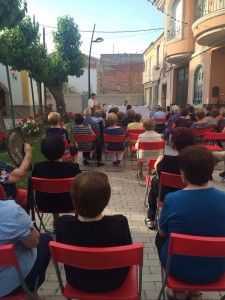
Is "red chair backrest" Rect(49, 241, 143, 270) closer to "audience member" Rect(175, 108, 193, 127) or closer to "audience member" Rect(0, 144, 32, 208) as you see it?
"audience member" Rect(0, 144, 32, 208)

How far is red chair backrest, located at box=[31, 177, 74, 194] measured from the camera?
349 cm

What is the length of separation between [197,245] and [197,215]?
37cm

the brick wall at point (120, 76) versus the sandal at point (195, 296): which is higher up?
the brick wall at point (120, 76)

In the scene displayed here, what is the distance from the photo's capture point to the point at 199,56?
15.4 meters

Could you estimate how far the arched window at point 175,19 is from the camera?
56.7 ft

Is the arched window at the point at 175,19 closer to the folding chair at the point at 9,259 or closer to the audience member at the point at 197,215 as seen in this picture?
the audience member at the point at 197,215

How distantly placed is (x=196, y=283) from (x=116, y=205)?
311 centimetres

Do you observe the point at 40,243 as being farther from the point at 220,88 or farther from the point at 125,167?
the point at 220,88

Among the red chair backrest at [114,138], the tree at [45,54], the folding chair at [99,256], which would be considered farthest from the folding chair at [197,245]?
the tree at [45,54]

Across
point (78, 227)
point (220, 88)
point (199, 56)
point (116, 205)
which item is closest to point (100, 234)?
point (78, 227)

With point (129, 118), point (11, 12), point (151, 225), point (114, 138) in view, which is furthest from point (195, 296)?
point (11, 12)

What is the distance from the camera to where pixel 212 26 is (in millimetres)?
11500

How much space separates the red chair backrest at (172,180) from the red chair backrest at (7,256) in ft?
6.82

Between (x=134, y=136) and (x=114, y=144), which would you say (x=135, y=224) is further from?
(x=134, y=136)
